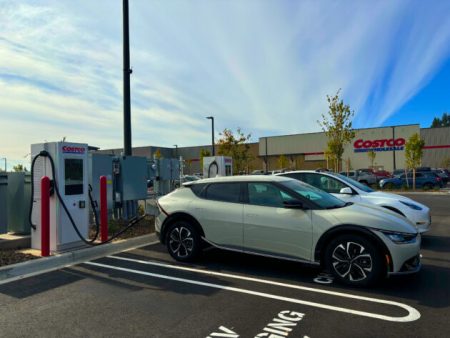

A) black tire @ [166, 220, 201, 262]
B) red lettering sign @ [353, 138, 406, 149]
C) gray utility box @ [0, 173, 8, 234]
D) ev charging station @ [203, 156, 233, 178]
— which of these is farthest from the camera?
red lettering sign @ [353, 138, 406, 149]

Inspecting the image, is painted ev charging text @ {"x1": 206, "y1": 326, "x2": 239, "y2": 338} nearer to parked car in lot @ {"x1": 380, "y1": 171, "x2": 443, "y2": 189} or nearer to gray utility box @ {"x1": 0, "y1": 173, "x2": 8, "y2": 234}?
gray utility box @ {"x1": 0, "y1": 173, "x2": 8, "y2": 234}

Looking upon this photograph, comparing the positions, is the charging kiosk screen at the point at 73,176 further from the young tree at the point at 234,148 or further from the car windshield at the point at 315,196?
the young tree at the point at 234,148

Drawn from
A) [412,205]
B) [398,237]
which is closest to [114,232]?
[398,237]

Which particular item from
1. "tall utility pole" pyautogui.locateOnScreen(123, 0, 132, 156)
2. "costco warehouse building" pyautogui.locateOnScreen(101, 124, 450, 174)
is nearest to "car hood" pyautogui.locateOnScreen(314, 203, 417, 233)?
"tall utility pole" pyautogui.locateOnScreen(123, 0, 132, 156)

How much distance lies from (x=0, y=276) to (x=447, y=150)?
55432 millimetres

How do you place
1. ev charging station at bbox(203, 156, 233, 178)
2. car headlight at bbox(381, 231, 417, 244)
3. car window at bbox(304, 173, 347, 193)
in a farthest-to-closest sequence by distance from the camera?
ev charging station at bbox(203, 156, 233, 178) < car window at bbox(304, 173, 347, 193) < car headlight at bbox(381, 231, 417, 244)

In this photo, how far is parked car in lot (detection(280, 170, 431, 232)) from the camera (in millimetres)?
8227

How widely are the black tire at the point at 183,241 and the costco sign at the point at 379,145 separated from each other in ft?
162

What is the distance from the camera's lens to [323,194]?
248 inches

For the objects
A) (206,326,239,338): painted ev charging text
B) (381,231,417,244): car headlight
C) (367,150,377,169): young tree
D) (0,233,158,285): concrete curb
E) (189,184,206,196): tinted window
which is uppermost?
(367,150,377,169): young tree

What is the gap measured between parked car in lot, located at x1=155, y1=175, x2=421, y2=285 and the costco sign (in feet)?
161

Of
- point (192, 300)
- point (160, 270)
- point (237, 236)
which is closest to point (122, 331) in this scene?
point (192, 300)

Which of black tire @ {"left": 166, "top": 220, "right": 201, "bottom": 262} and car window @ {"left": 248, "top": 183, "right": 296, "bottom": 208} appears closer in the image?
car window @ {"left": 248, "top": 183, "right": 296, "bottom": 208}

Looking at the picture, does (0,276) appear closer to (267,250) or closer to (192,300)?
(192,300)
